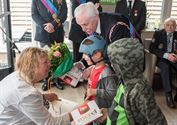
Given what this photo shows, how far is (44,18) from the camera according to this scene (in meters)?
3.87

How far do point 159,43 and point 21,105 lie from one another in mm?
2714

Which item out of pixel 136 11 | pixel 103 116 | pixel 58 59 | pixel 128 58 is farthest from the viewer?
pixel 136 11

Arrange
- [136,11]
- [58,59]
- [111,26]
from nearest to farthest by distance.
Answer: [111,26], [58,59], [136,11]

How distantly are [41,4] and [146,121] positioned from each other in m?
2.80

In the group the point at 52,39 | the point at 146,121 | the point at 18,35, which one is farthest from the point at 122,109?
the point at 18,35

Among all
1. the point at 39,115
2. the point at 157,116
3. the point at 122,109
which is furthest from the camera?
the point at 39,115

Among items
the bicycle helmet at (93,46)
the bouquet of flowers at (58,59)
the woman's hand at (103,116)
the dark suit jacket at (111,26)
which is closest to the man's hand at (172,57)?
the bouquet of flowers at (58,59)

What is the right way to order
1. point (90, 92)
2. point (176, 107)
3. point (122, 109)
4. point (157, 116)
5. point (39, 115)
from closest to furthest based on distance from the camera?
point (157, 116) < point (122, 109) < point (39, 115) < point (90, 92) < point (176, 107)

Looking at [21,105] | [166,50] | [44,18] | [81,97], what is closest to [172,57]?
[166,50]

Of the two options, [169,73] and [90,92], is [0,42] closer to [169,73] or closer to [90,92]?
[169,73]

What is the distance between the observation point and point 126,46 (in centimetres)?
138

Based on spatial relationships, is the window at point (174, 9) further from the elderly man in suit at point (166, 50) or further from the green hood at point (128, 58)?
the green hood at point (128, 58)

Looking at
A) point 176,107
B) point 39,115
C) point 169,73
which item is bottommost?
point 176,107

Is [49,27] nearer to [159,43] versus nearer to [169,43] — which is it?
[159,43]
